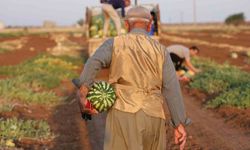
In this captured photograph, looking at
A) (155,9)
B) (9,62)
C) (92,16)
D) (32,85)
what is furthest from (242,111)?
(9,62)

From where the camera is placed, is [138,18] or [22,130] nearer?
[138,18]

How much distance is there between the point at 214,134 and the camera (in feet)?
28.8

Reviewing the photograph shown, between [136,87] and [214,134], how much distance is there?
177 inches

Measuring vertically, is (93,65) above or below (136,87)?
above

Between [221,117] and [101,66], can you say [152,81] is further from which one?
[221,117]

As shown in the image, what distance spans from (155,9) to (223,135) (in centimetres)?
854

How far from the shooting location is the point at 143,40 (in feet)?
15.2

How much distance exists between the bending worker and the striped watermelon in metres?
0.05

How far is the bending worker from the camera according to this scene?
179 inches

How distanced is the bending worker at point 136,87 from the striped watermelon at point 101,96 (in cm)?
5

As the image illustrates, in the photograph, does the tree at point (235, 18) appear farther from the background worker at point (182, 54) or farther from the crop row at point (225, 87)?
the crop row at point (225, 87)

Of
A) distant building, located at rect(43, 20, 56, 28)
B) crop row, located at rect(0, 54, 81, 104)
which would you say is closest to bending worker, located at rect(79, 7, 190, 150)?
crop row, located at rect(0, 54, 81, 104)

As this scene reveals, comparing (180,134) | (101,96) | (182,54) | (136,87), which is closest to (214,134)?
(180,134)

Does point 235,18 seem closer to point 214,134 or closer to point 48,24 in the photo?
point 48,24
